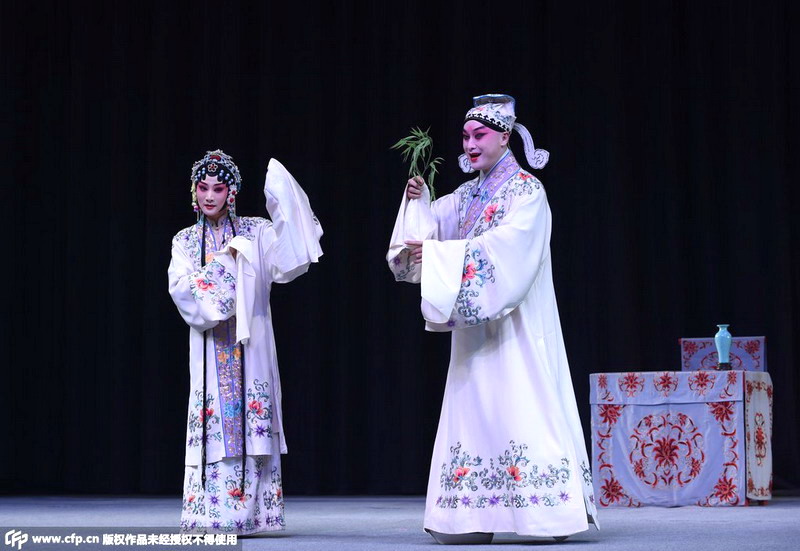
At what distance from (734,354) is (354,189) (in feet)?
7.92

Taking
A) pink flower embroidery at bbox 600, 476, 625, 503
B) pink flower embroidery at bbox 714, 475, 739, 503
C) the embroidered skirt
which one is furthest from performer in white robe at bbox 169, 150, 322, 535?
pink flower embroidery at bbox 714, 475, 739, 503

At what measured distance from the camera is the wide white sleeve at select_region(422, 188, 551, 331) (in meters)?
3.24

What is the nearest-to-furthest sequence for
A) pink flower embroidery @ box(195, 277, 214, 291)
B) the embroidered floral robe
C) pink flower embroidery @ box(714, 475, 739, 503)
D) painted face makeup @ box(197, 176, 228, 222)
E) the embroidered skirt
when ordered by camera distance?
1. the embroidered floral robe
2. the embroidered skirt
3. pink flower embroidery @ box(195, 277, 214, 291)
4. painted face makeup @ box(197, 176, 228, 222)
5. pink flower embroidery @ box(714, 475, 739, 503)

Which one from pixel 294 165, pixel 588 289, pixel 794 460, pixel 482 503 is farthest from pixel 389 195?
pixel 482 503

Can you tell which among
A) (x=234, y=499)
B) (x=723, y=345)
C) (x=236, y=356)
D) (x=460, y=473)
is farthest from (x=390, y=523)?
(x=723, y=345)

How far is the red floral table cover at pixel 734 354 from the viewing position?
5656mm

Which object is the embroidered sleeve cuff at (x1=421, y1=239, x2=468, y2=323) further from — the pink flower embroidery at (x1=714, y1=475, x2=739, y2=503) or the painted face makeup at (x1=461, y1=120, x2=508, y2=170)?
the pink flower embroidery at (x1=714, y1=475, x2=739, y2=503)

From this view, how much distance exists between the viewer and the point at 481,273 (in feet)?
10.7

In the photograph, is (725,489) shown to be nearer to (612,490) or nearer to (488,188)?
(612,490)

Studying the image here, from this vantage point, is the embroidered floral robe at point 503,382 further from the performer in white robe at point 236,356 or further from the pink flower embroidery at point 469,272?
the performer in white robe at point 236,356

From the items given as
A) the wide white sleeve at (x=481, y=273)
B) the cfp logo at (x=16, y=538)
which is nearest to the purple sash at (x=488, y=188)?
the wide white sleeve at (x=481, y=273)

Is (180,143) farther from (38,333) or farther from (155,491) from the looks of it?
(155,491)

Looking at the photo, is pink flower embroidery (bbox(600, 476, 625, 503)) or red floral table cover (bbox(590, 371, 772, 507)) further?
pink flower embroidery (bbox(600, 476, 625, 503))

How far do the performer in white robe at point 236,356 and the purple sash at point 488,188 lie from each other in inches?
22.3
